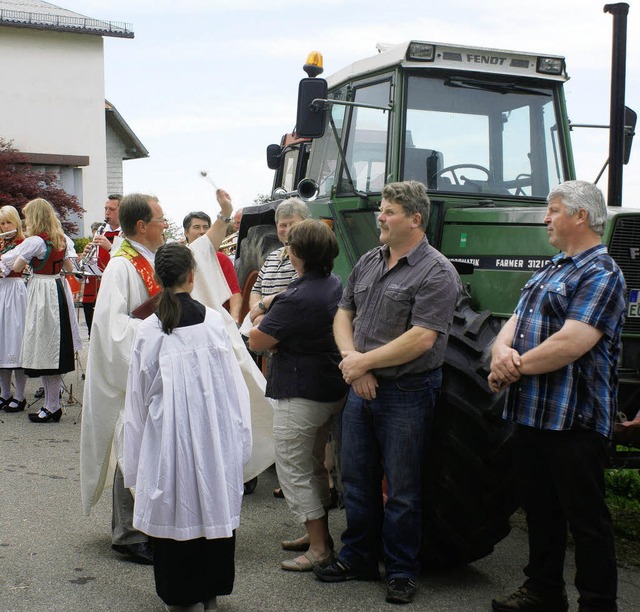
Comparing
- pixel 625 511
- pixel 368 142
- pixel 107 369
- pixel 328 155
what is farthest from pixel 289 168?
pixel 107 369

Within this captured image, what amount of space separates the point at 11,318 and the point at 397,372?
6.06 m

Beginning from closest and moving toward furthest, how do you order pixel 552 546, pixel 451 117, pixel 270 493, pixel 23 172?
pixel 552 546, pixel 451 117, pixel 270 493, pixel 23 172

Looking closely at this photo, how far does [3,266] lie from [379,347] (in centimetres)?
593

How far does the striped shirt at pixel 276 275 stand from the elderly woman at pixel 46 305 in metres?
3.48

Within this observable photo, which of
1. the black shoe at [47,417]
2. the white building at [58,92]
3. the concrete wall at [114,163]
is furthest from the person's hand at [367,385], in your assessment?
the concrete wall at [114,163]

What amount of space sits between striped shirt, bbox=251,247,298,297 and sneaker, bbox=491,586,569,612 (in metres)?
→ 2.36

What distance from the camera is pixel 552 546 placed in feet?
13.6

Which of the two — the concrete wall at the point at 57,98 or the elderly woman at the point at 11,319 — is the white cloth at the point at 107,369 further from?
the concrete wall at the point at 57,98

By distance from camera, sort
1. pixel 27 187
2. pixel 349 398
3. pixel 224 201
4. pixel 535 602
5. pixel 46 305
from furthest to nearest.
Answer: pixel 27 187, pixel 46 305, pixel 224 201, pixel 349 398, pixel 535 602

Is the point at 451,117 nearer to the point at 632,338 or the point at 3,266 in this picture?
the point at 632,338

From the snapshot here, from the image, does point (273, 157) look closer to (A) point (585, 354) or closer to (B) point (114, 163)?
(A) point (585, 354)

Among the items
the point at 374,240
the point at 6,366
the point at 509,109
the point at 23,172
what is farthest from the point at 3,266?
the point at 23,172

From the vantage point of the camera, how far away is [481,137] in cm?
584

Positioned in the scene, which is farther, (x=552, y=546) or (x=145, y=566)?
(x=145, y=566)
